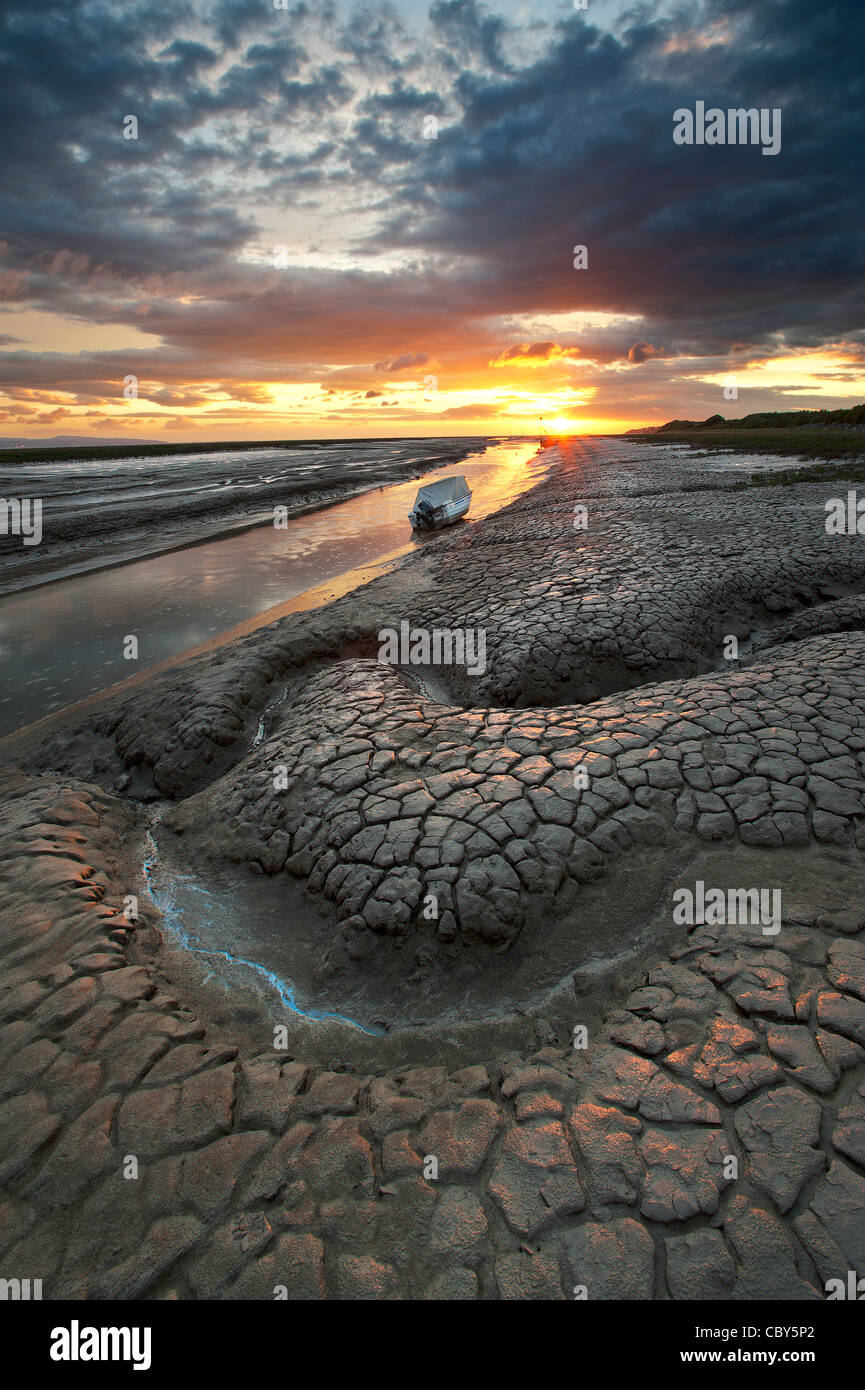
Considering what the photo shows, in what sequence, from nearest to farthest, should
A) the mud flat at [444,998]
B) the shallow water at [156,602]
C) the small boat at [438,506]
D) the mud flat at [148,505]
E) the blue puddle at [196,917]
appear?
the mud flat at [444,998] → the blue puddle at [196,917] → the shallow water at [156,602] → the mud flat at [148,505] → the small boat at [438,506]

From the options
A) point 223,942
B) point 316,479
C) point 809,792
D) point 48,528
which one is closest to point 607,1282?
point 223,942

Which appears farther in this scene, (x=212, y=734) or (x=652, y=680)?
(x=652, y=680)

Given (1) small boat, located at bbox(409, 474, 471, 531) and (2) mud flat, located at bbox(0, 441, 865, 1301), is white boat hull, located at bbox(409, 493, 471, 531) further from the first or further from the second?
(2) mud flat, located at bbox(0, 441, 865, 1301)

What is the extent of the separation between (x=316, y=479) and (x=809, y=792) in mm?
33844

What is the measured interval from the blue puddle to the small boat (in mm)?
15183

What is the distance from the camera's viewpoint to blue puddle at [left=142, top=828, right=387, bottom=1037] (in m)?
3.27

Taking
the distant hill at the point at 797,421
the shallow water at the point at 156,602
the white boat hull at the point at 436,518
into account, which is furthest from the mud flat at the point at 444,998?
the distant hill at the point at 797,421

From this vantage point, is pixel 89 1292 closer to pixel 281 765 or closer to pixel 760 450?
pixel 281 765

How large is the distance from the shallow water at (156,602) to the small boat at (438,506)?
0.68m

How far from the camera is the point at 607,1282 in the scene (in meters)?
1.94

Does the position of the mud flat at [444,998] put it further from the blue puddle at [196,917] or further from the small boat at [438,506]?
the small boat at [438,506]

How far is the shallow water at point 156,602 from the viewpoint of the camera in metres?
8.65

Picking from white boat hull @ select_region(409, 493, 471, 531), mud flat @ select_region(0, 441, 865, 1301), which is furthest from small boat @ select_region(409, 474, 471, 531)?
mud flat @ select_region(0, 441, 865, 1301)
